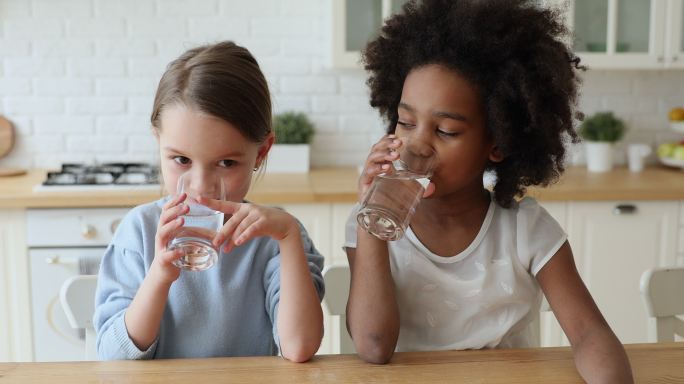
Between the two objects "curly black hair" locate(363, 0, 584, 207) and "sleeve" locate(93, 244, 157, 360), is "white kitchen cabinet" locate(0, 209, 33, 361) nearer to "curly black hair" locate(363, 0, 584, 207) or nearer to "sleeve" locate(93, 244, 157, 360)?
"sleeve" locate(93, 244, 157, 360)

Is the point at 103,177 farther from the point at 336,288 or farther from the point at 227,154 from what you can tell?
the point at 227,154

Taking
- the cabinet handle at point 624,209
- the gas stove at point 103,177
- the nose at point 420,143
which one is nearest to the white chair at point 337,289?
the nose at point 420,143

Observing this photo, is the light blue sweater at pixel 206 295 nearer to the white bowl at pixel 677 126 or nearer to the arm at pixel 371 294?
the arm at pixel 371 294

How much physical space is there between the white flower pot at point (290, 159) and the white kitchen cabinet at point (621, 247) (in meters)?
1.04

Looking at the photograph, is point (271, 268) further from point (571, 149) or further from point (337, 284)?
point (571, 149)

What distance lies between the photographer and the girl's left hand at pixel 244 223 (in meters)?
1.14

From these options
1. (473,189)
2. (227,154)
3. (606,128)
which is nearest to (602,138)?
(606,128)

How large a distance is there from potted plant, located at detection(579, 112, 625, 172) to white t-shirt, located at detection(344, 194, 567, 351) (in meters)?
1.93

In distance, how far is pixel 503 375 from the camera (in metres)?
1.21

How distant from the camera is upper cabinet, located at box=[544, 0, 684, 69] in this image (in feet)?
10.2

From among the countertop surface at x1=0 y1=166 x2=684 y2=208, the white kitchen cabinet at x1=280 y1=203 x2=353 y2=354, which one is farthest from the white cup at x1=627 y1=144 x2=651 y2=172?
the white kitchen cabinet at x1=280 y1=203 x2=353 y2=354

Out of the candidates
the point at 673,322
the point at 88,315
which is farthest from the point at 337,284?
the point at 673,322

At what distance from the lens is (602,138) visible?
3299 millimetres

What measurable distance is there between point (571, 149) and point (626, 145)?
0.35 meters
